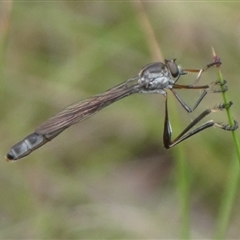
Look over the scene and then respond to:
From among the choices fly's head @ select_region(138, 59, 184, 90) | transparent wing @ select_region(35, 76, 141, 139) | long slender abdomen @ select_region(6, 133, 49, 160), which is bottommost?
long slender abdomen @ select_region(6, 133, 49, 160)

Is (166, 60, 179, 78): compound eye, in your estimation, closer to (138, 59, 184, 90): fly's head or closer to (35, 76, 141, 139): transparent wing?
(138, 59, 184, 90): fly's head

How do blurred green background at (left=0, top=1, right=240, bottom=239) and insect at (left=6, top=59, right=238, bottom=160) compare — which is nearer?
insect at (left=6, top=59, right=238, bottom=160)

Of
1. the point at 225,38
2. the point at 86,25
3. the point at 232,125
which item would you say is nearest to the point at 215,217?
the point at 225,38

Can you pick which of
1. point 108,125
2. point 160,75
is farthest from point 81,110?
point 108,125

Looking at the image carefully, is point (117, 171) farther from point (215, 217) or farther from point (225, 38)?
point (225, 38)

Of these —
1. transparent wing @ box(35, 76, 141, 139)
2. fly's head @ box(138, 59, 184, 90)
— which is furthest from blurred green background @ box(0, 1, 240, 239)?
transparent wing @ box(35, 76, 141, 139)
